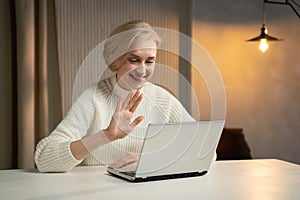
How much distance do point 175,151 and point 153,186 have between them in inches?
5.2

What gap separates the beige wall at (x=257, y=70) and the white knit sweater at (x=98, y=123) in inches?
57.9

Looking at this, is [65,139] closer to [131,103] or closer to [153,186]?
[131,103]

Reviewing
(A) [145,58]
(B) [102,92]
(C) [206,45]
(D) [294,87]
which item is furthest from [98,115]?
(D) [294,87]

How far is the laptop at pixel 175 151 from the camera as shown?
1.22 meters

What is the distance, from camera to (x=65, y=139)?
1.48 metres

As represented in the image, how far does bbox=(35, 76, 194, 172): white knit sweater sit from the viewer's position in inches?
55.3

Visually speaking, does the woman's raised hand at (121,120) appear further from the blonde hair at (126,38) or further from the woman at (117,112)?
the blonde hair at (126,38)

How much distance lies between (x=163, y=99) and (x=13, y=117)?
1264mm

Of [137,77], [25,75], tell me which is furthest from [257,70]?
[137,77]

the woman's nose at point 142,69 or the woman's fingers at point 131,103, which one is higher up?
the woman's nose at point 142,69

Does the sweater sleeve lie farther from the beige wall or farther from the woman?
the beige wall

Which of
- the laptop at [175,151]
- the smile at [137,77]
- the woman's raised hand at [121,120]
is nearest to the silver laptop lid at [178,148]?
the laptop at [175,151]

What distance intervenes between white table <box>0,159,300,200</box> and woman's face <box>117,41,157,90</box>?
1.21ft

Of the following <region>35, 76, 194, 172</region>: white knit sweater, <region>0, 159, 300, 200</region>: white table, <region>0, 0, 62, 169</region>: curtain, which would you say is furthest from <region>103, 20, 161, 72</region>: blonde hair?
<region>0, 0, 62, 169</region>: curtain
